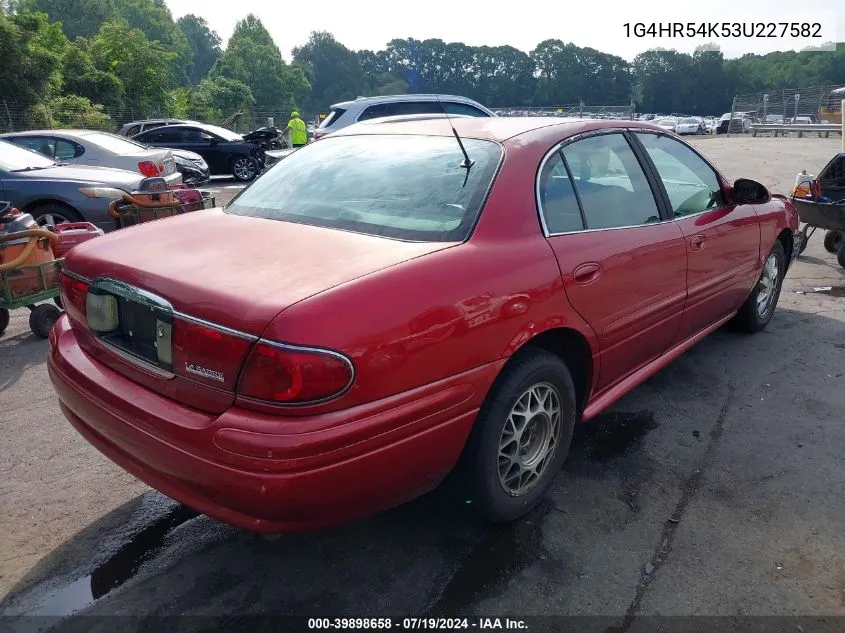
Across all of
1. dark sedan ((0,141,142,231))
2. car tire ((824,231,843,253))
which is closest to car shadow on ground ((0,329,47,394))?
dark sedan ((0,141,142,231))

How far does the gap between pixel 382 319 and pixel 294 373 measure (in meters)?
0.32

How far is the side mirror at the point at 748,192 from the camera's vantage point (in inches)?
155

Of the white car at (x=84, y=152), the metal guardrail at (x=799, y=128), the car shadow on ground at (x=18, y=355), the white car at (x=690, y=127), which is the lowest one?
the car shadow on ground at (x=18, y=355)

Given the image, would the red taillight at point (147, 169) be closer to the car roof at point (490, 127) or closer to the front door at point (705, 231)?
the car roof at point (490, 127)

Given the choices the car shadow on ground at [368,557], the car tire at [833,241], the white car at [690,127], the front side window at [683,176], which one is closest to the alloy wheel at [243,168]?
the car tire at [833,241]

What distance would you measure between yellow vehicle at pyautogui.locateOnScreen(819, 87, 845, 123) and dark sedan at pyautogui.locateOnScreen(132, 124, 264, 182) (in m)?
28.0

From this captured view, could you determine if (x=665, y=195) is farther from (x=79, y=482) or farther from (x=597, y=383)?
(x=79, y=482)

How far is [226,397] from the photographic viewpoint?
200 centimetres

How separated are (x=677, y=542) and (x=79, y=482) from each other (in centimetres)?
270

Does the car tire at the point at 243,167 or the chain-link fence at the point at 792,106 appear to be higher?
the chain-link fence at the point at 792,106

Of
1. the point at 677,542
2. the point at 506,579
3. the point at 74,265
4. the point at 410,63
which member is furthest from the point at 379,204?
the point at 410,63

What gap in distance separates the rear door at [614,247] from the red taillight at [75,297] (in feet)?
6.16

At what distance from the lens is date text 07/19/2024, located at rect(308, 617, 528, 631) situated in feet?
7.15

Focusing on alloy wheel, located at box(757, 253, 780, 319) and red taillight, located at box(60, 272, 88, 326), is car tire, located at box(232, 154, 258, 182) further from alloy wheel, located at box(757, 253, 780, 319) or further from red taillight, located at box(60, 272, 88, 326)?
red taillight, located at box(60, 272, 88, 326)
